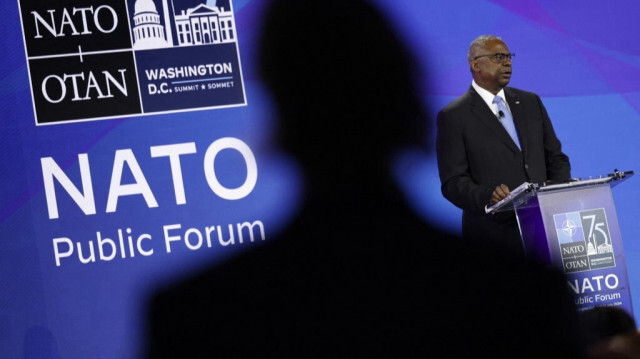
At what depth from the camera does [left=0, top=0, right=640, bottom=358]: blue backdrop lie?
5.14m

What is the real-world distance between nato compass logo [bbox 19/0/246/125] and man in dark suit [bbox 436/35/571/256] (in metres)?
1.31

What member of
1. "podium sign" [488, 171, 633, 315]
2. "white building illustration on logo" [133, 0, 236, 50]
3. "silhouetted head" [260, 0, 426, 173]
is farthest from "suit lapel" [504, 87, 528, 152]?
"white building illustration on logo" [133, 0, 236, 50]

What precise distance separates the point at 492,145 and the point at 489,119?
0.16 m

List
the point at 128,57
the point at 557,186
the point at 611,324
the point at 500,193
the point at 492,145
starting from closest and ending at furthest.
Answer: the point at 611,324 < the point at 557,186 < the point at 500,193 < the point at 492,145 < the point at 128,57

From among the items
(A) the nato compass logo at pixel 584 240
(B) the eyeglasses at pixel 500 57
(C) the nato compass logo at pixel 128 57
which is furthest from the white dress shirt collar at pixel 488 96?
(C) the nato compass logo at pixel 128 57

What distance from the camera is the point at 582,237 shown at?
4.21 metres

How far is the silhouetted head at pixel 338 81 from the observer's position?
549 cm

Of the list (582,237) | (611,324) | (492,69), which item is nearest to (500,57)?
(492,69)

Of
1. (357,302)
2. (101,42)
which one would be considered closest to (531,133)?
(357,302)

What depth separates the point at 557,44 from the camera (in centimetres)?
582

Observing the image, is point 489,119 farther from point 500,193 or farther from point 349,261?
point 349,261

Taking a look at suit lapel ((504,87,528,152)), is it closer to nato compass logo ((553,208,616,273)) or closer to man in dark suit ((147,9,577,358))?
man in dark suit ((147,9,577,358))

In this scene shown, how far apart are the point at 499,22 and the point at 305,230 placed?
6.04 ft

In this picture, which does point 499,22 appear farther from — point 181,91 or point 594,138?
point 181,91
